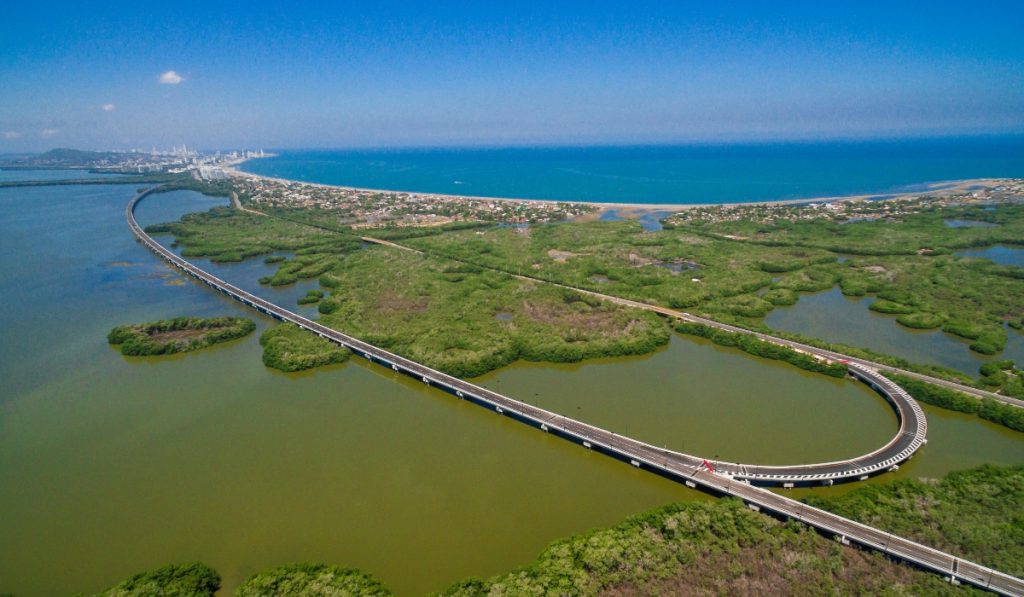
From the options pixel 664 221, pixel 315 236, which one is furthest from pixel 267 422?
pixel 664 221

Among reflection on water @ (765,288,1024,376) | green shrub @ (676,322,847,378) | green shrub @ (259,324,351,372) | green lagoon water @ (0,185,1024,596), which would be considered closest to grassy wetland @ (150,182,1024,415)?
reflection on water @ (765,288,1024,376)

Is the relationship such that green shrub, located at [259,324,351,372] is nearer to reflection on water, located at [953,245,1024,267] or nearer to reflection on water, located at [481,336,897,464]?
reflection on water, located at [481,336,897,464]

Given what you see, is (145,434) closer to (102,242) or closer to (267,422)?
(267,422)

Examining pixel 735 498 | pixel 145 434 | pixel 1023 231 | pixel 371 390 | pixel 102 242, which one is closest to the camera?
pixel 735 498

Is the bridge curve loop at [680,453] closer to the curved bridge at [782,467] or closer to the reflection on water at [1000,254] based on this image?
the curved bridge at [782,467]

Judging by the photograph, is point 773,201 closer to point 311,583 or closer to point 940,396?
point 940,396

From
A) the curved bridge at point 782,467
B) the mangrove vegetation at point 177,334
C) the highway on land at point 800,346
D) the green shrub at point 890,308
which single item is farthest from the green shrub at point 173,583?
the green shrub at point 890,308
